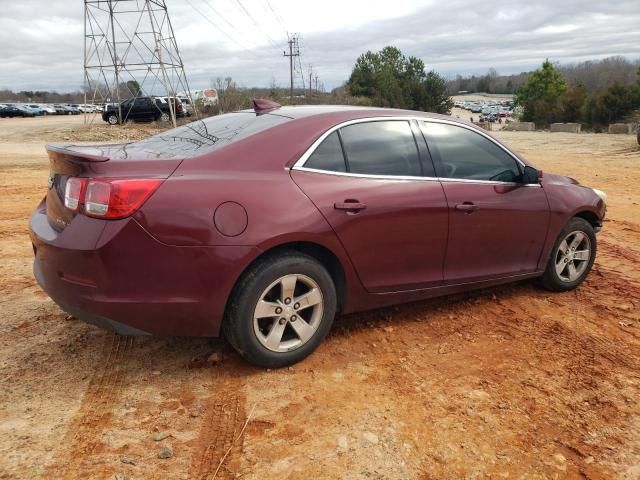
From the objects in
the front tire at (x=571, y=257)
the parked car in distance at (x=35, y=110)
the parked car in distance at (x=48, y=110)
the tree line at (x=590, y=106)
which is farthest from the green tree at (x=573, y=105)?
the parked car in distance at (x=48, y=110)

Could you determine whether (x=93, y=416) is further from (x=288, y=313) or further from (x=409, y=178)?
(x=409, y=178)

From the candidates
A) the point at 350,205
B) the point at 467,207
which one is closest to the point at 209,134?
the point at 350,205

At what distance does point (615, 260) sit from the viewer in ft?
19.5

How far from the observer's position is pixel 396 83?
61250 mm

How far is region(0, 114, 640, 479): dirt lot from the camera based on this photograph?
2584 mm

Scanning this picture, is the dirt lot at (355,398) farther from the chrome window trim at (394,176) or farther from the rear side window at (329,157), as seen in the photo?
the rear side window at (329,157)

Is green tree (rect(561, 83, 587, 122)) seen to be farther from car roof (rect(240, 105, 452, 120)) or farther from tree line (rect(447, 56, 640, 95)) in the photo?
car roof (rect(240, 105, 452, 120))

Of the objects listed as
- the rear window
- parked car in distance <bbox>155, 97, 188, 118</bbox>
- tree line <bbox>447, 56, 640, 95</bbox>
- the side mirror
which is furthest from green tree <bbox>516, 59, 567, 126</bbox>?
the rear window

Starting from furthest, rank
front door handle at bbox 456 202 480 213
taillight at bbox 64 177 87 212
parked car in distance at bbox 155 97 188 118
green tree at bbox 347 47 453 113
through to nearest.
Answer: green tree at bbox 347 47 453 113
parked car in distance at bbox 155 97 188 118
front door handle at bbox 456 202 480 213
taillight at bbox 64 177 87 212

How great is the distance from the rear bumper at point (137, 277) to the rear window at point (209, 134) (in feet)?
2.11

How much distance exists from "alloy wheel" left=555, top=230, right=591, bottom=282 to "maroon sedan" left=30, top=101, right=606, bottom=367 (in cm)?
49

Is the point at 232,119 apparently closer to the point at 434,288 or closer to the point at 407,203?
the point at 407,203

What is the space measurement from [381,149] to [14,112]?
62756 millimetres

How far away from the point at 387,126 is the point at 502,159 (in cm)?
111
